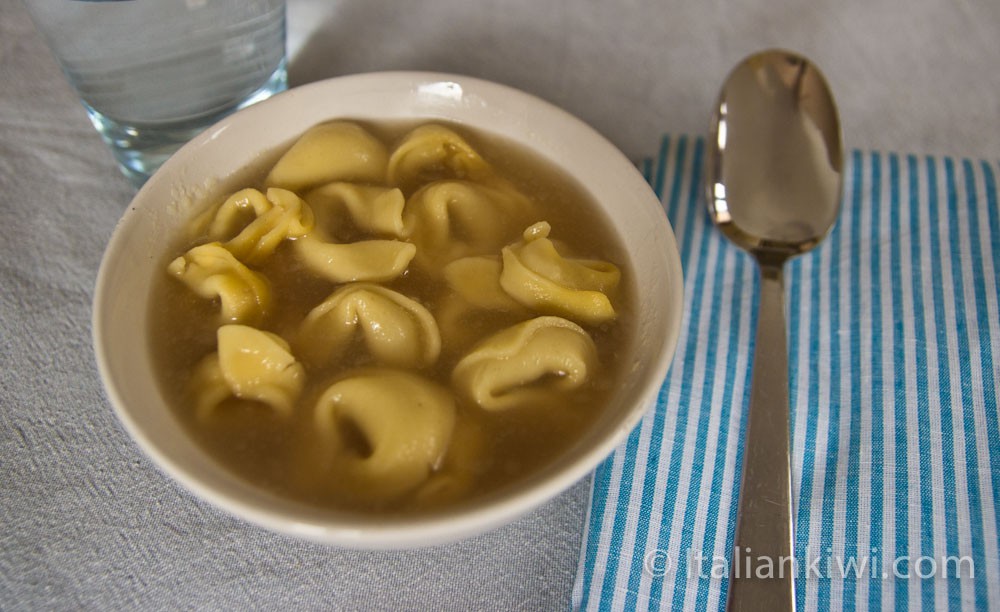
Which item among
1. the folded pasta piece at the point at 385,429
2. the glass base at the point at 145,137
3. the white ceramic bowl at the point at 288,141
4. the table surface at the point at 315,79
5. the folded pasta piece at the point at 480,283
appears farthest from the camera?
the glass base at the point at 145,137

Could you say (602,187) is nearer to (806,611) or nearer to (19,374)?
(806,611)

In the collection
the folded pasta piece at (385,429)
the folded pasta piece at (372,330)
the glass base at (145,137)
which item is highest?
the glass base at (145,137)

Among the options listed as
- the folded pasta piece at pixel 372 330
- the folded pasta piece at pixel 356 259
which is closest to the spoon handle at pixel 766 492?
the folded pasta piece at pixel 372 330

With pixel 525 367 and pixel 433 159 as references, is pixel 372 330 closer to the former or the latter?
pixel 525 367

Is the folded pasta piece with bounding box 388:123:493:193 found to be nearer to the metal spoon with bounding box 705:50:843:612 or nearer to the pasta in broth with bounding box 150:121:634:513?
the pasta in broth with bounding box 150:121:634:513

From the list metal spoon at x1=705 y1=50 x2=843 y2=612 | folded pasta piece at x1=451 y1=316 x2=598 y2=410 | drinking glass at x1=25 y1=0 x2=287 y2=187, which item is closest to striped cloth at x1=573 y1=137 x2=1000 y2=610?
metal spoon at x1=705 y1=50 x2=843 y2=612

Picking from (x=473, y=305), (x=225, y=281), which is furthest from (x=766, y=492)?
(x=225, y=281)

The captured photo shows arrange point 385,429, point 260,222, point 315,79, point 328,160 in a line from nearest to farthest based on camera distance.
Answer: point 385,429 < point 260,222 < point 328,160 < point 315,79

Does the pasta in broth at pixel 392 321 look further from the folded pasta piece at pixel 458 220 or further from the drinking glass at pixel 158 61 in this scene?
the drinking glass at pixel 158 61
